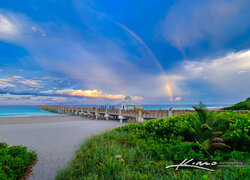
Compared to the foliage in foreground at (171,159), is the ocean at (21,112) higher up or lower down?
lower down

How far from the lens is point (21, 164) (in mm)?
4137

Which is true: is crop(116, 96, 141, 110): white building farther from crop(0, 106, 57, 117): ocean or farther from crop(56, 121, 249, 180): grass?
crop(0, 106, 57, 117): ocean

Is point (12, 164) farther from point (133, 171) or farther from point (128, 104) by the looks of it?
point (128, 104)

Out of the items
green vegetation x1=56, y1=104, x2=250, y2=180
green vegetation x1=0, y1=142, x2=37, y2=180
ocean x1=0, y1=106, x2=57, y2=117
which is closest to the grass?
green vegetation x1=56, y1=104, x2=250, y2=180

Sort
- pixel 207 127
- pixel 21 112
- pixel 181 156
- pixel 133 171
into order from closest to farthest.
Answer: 1. pixel 133 171
2. pixel 181 156
3. pixel 207 127
4. pixel 21 112

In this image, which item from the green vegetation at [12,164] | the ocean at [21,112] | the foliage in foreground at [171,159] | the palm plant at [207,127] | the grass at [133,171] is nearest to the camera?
the grass at [133,171]

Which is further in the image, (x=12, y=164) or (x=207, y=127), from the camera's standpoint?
(x=207, y=127)

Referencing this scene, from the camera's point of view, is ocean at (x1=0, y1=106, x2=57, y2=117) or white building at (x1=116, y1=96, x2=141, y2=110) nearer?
white building at (x1=116, y1=96, x2=141, y2=110)

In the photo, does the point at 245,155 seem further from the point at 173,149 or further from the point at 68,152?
the point at 68,152

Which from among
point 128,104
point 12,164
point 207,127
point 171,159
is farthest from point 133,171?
point 128,104

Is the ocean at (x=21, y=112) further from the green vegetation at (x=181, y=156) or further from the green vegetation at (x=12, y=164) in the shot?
the green vegetation at (x=181, y=156)

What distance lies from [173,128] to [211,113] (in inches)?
68.9

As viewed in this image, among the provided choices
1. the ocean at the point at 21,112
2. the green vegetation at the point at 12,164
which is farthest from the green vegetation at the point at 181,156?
the ocean at the point at 21,112

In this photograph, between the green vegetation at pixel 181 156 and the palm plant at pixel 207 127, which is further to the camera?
the palm plant at pixel 207 127
